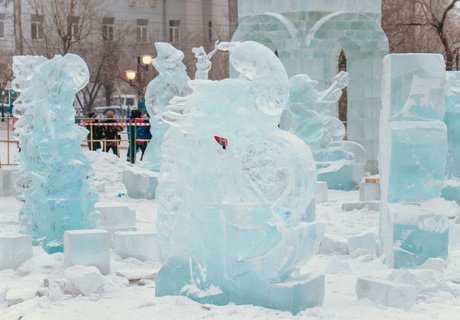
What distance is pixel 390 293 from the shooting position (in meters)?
7.76

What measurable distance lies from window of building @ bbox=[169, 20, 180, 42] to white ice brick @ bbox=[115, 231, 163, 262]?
36257 mm

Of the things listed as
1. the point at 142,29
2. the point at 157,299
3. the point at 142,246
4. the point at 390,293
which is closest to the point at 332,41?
the point at 142,246

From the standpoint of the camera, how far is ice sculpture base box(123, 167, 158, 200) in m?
15.7

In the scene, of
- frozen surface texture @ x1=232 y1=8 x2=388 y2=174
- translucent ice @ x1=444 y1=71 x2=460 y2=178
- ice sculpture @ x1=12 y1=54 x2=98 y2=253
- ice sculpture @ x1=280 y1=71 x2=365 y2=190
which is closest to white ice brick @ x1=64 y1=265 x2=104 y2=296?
ice sculpture @ x1=12 y1=54 x2=98 y2=253

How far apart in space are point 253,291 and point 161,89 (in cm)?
941

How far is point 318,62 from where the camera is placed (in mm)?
17969

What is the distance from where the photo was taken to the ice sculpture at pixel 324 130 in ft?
54.6

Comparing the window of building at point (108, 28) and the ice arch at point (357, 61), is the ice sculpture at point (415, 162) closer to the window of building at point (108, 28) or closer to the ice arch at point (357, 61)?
the ice arch at point (357, 61)

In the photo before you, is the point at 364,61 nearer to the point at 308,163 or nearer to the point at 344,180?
the point at 344,180

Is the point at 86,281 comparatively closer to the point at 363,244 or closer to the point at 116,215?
the point at 363,244

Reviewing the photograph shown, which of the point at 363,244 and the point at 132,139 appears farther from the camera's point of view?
the point at 132,139

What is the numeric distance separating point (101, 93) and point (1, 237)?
1382 inches

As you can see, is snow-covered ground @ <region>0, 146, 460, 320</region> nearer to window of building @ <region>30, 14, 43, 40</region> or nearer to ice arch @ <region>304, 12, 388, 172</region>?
ice arch @ <region>304, 12, 388, 172</region>

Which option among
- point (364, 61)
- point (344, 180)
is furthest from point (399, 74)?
point (364, 61)
